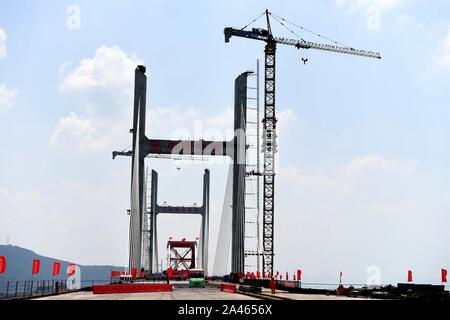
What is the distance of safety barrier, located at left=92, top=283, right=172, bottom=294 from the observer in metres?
42.6

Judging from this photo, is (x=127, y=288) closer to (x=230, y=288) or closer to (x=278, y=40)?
(x=230, y=288)

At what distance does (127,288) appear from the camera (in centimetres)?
4403

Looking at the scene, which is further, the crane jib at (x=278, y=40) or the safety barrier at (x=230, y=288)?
the crane jib at (x=278, y=40)

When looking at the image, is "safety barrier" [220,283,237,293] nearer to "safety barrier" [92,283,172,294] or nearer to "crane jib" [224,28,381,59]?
"safety barrier" [92,283,172,294]

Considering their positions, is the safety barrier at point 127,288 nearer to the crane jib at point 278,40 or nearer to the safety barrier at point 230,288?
the safety barrier at point 230,288

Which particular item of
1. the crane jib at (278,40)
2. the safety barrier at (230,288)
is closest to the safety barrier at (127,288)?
the safety barrier at (230,288)

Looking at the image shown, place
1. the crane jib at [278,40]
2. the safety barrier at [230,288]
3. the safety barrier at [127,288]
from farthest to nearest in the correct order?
1. the crane jib at [278,40]
2. the safety barrier at [230,288]
3. the safety barrier at [127,288]

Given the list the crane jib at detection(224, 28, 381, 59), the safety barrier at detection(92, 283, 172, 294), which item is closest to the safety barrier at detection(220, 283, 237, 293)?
the safety barrier at detection(92, 283, 172, 294)

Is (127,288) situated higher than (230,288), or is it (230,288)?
(127,288)

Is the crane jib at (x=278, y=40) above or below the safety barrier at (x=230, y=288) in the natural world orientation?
above

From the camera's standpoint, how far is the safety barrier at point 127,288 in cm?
4256

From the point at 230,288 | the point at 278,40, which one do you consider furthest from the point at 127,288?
the point at 278,40
